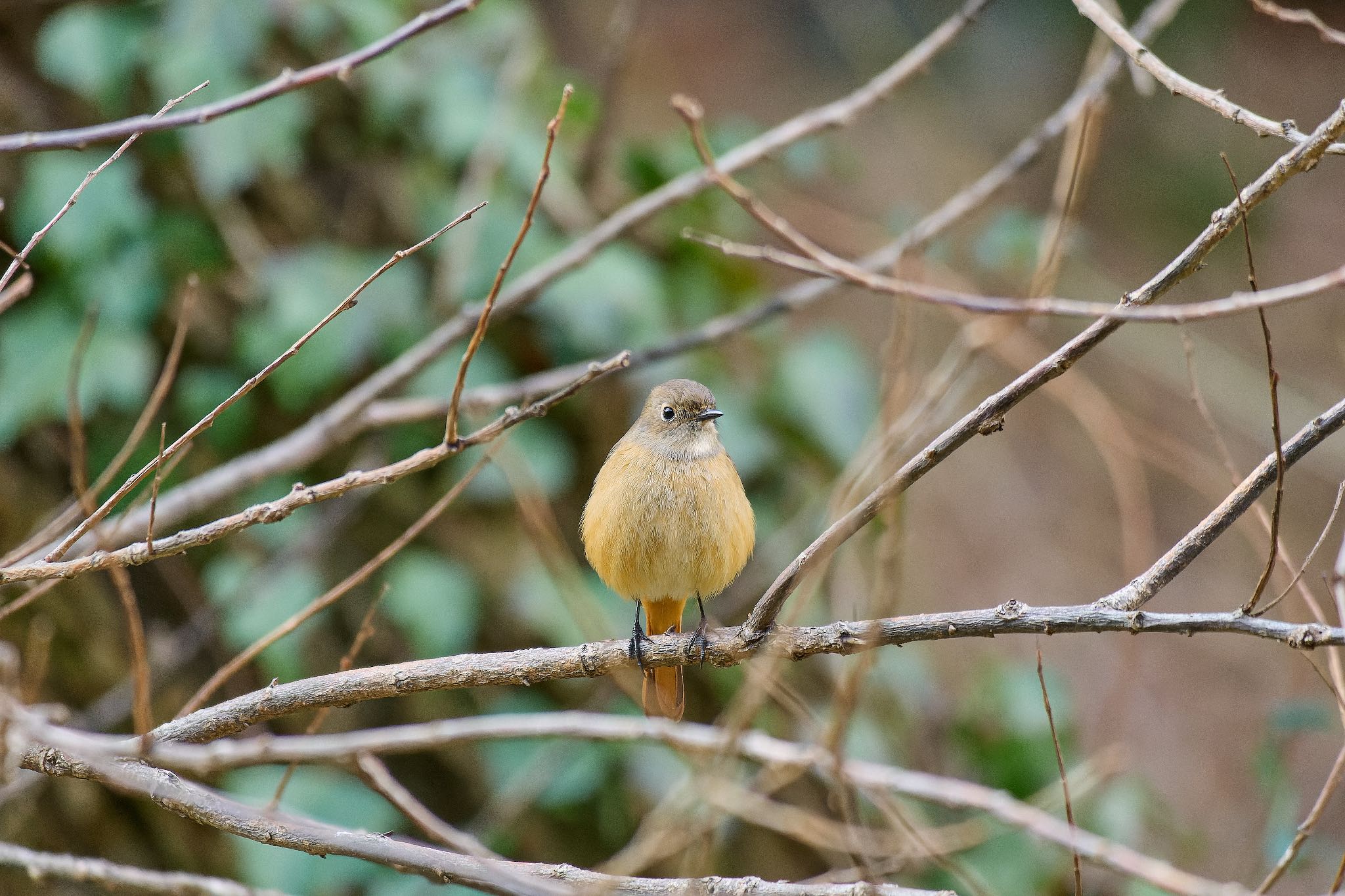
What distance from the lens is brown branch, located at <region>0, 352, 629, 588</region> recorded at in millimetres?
2457

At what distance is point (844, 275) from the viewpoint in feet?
7.70

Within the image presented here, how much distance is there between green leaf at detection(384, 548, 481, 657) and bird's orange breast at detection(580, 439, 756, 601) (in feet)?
3.32

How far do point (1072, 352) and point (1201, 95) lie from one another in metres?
0.70

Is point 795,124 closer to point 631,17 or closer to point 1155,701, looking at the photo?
point 631,17

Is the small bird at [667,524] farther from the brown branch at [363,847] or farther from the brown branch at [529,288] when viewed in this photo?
the brown branch at [363,847]

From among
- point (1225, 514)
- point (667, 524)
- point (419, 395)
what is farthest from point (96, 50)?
point (1225, 514)

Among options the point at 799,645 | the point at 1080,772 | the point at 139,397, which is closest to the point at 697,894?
the point at 799,645

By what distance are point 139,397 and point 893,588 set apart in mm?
4173

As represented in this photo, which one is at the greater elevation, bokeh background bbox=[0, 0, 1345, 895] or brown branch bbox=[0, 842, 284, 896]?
bokeh background bbox=[0, 0, 1345, 895]

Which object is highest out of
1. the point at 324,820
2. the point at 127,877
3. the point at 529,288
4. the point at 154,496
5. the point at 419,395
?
the point at 529,288

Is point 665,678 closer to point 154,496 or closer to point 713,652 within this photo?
point 713,652

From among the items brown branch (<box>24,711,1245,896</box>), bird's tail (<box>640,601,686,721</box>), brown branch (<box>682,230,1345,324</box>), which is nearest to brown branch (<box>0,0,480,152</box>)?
brown branch (<box>682,230,1345,324</box>)

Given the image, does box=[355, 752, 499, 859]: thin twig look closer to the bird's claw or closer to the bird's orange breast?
the bird's claw

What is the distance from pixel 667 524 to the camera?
13.0 feet
